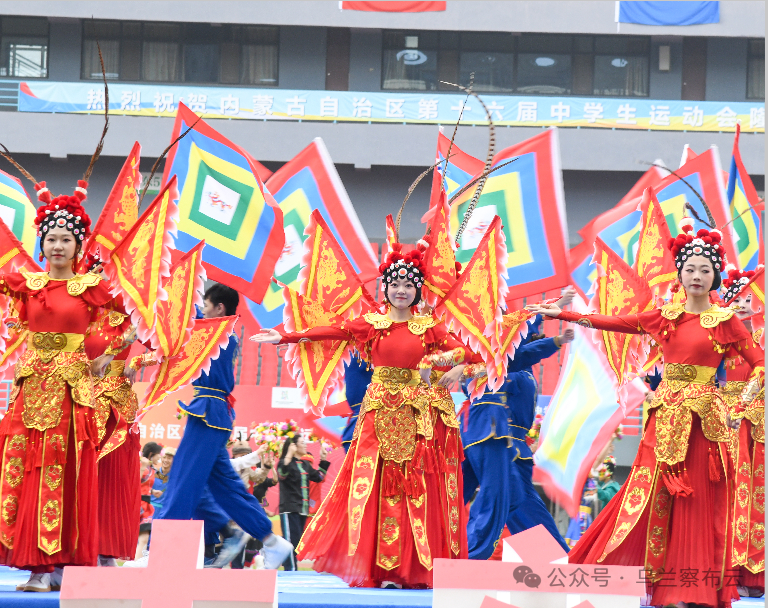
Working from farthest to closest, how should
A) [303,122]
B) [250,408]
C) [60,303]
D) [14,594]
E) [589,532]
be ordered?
[303,122] < [250,408] < [589,532] < [60,303] < [14,594]

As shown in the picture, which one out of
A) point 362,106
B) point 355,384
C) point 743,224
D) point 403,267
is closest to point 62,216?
point 403,267

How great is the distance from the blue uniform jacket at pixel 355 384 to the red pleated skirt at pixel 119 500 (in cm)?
145

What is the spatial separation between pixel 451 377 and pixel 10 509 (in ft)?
6.26

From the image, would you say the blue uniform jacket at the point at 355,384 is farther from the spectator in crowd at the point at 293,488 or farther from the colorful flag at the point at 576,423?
the colorful flag at the point at 576,423

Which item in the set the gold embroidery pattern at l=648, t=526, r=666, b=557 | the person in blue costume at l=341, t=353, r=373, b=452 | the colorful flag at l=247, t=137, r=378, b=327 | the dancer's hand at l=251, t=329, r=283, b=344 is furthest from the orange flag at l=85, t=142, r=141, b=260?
the colorful flag at l=247, t=137, r=378, b=327

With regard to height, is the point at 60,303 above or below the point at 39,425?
above

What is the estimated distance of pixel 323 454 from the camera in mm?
8117

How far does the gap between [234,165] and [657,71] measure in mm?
10830

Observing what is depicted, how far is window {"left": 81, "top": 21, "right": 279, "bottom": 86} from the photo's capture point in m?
16.1

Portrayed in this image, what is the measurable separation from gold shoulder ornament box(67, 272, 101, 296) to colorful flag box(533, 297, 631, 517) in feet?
11.8

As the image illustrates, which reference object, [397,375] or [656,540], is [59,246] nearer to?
[397,375]

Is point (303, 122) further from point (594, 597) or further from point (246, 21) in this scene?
point (594, 597)

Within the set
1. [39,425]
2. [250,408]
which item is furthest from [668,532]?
[250,408]

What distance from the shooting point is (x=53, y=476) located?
159 inches
